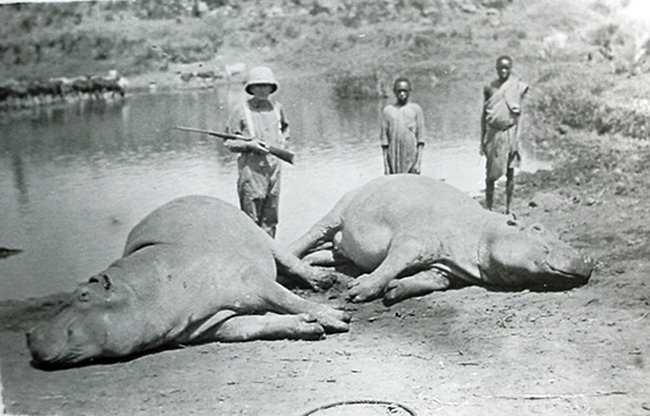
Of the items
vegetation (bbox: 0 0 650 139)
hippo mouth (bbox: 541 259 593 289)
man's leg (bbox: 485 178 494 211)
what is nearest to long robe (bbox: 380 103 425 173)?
vegetation (bbox: 0 0 650 139)

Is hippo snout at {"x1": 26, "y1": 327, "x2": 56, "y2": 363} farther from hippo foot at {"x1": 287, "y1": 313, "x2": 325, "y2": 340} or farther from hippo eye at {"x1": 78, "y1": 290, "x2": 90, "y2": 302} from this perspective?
hippo foot at {"x1": 287, "y1": 313, "x2": 325, "y2": 340}

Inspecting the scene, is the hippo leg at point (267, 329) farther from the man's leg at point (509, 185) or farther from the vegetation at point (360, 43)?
the man's leg at point (509, 185)

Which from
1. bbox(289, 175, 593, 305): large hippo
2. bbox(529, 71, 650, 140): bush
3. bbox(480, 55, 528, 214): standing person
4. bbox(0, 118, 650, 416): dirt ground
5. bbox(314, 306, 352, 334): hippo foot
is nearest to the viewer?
bbox(0, 118, 650, 416): dirt ground

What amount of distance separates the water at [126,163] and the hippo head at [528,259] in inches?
48.7

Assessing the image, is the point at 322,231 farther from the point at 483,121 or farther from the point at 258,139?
the point at 483,121

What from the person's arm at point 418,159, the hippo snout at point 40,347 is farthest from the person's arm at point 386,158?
the hippo snout at point 40,347

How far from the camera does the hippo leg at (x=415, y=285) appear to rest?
5.42m

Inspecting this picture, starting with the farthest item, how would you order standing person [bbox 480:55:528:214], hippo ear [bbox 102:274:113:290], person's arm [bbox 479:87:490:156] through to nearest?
person's arm [bbox 479:87:490:156]
standing person [bbox 480:55:528:214]
hippo ear [bbox 102:274:113:290]

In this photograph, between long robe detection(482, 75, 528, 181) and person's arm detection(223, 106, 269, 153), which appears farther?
long robe detection(482, 75, 528, 181)

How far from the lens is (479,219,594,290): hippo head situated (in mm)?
5168

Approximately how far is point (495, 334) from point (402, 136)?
223 centimetres

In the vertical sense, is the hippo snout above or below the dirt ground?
above

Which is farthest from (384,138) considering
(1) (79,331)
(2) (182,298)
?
(1) (79,331)

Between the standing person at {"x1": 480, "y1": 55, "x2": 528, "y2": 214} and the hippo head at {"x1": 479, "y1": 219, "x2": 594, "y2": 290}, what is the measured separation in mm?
1016
